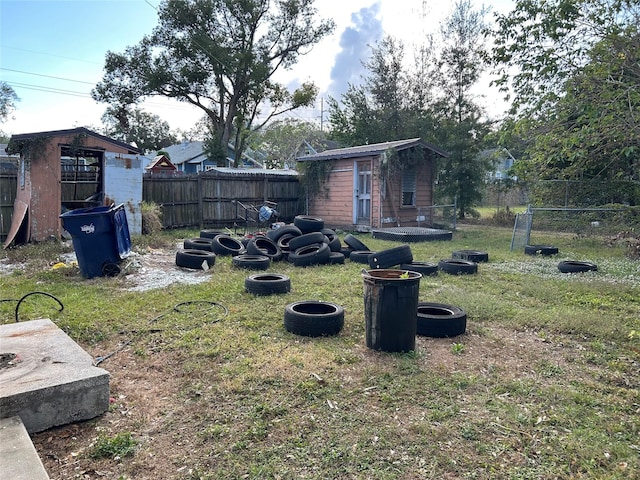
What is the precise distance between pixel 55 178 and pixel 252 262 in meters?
5.76

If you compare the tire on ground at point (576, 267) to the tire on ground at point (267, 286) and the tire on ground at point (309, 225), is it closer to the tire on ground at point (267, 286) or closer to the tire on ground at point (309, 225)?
the tire on ground at point (309, 225)

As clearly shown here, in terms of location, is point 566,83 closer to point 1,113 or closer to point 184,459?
point 184,459

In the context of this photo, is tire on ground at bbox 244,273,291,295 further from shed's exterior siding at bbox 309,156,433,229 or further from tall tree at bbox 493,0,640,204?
shed's exterior siding at bbox 309,156,433,229

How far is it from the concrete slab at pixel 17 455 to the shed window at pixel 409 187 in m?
13.8

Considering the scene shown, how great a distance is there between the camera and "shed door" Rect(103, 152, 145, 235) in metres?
10.7

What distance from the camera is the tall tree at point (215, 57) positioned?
23.7 meters

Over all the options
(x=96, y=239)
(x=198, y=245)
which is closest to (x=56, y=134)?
(x=198, y=245)

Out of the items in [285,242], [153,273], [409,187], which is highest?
[409,187]

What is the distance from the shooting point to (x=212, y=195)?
14.7m

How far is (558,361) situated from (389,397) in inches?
71.8

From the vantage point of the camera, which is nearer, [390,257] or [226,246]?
[390,257]

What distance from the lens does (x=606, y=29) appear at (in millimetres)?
7270

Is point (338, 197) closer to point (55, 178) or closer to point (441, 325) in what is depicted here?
point (55, 178)

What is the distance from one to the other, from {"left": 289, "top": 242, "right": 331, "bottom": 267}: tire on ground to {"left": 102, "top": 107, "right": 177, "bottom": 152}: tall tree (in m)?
31.3
